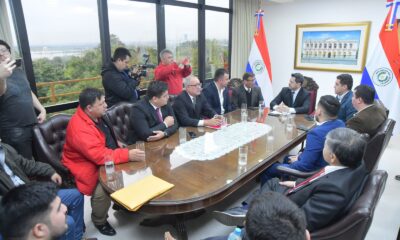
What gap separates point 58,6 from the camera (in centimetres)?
314

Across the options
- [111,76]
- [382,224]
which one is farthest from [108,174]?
[382,224]

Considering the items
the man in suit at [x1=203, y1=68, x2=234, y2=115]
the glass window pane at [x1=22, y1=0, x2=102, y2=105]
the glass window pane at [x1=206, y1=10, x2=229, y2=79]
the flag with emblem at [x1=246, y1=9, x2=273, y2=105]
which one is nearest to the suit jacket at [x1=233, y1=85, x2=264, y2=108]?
the man in suit at [x1=203, y1=68, x2=234, y2=115]

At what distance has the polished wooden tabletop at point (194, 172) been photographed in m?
1.44

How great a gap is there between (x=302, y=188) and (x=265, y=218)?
783mm

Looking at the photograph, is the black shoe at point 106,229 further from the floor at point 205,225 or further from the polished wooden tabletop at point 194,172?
the polished wooden tabletop at point 194,172

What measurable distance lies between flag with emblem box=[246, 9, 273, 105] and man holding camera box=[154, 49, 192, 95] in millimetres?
1684

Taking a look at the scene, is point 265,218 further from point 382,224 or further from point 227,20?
point 227,20

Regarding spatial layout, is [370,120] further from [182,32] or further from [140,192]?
Answer: [182,32]

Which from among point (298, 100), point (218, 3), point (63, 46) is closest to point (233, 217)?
point (298, 100)

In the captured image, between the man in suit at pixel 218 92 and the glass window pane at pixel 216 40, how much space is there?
2.02 metres

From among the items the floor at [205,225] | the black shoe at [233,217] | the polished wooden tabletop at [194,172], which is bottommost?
the floor at [205,225]

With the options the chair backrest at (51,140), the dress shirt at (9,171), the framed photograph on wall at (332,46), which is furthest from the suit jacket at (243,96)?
the dress shirt at (9,171)

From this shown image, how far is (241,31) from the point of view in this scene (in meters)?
5.57

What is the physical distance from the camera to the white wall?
471 centimetres
